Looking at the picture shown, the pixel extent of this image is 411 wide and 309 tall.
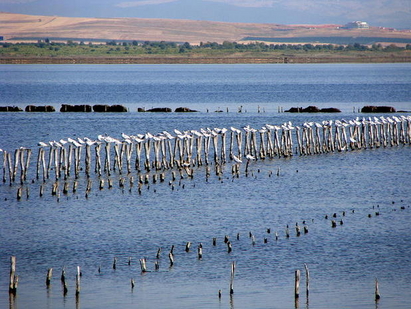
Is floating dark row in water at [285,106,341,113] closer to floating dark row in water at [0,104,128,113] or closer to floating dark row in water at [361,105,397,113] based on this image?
floating dark row in water at [361,105,397,113]

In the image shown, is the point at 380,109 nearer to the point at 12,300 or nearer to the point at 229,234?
the point at 229,234

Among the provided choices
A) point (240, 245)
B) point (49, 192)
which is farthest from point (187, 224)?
point (49, 192)

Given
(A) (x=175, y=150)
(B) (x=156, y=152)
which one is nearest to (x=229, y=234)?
(B) (x=156, y=152)

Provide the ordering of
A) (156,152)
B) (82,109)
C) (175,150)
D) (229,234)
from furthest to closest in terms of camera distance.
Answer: (82,109), (175,150), (156,152), (229,234)

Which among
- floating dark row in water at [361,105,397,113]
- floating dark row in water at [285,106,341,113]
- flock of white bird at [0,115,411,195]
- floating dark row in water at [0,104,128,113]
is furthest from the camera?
floating dark row in water at [0,104,128,113]

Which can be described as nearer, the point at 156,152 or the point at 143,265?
the point at 143,265

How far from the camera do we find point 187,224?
3466cm

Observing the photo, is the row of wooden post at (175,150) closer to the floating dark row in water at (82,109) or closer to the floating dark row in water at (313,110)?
the floating dark row in water at (313,110)

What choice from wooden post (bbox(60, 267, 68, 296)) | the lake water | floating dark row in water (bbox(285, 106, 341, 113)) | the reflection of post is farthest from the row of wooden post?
floating dark row in water (bbox(285, 106, 341, 113))

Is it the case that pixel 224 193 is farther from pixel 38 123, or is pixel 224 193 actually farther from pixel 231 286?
pixel 38 123

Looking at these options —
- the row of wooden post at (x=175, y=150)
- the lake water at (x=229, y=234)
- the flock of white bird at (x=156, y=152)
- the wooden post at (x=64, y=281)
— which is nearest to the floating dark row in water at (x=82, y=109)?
the flock of white bird at (x=156, y=152)

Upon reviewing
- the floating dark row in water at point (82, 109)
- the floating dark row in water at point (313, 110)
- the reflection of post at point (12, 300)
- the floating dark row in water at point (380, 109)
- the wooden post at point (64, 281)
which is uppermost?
the wooden post at point (64, 281)

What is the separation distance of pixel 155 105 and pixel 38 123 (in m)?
Answer: 29.3

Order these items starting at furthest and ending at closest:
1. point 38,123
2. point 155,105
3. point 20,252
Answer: point 155,105, point 38,123, point 20,252
